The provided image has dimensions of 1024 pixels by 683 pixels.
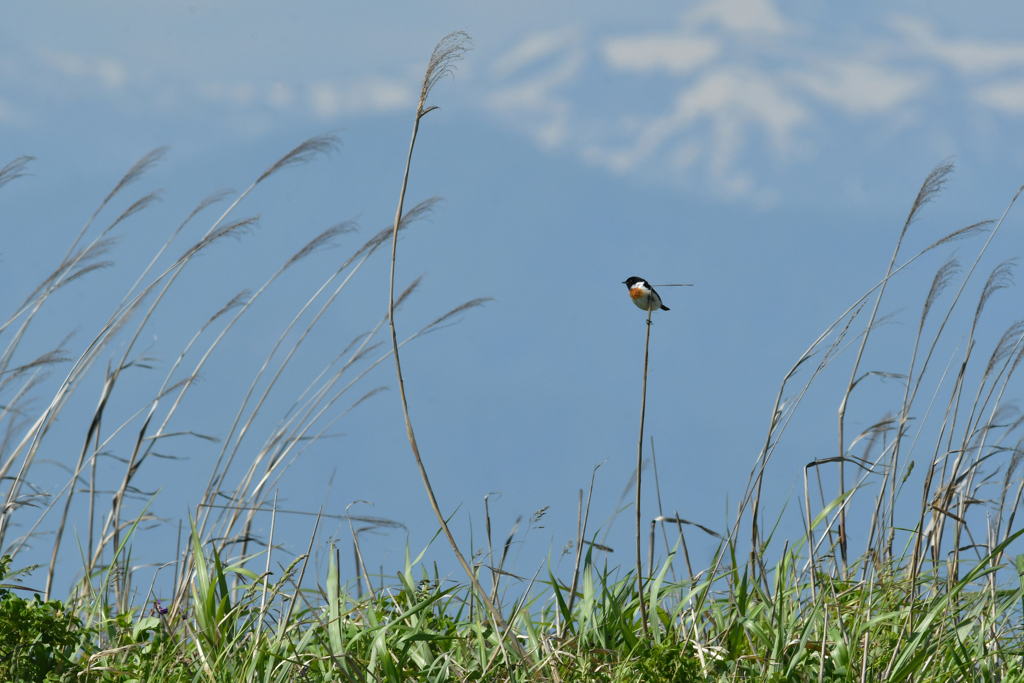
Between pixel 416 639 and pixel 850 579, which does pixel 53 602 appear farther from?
pixel 850 579

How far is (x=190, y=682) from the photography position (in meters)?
2.29

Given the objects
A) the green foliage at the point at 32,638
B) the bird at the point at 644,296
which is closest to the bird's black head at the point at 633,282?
the bird at the point at 644,296

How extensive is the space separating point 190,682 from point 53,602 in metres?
0.42

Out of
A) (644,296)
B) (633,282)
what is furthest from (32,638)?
(633,282)

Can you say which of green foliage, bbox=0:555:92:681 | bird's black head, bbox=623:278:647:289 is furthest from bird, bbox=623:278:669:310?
green foliage, bbox=0:555:92:681

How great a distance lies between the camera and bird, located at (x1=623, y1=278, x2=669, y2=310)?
319 centimetres

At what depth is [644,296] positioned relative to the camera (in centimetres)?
322

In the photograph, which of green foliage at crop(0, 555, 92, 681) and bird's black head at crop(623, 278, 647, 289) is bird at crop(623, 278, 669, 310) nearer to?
bird's black head at crop(623, 278, 647, 289)

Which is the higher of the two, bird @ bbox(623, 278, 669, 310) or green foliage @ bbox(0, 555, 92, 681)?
bird @ bbox(623, 278, 669, 310)

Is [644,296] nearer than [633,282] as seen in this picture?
Yes

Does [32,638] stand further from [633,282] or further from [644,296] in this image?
[633,282]

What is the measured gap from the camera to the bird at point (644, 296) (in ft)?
10.5

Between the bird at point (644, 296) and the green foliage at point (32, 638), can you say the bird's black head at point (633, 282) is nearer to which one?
the bird at point (644, 296)

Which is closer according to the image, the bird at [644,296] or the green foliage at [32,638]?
the green foliage at [32,638]
